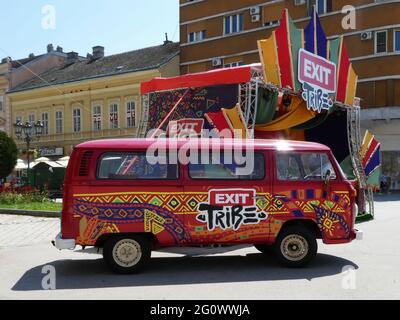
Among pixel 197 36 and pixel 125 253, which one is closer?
pixel 125 253

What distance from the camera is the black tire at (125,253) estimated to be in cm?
761

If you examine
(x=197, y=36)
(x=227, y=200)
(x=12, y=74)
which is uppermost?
(x=197, y=36)

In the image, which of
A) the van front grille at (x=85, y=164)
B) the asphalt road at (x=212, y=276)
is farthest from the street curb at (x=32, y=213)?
the van front grille at (x=85, y=164)

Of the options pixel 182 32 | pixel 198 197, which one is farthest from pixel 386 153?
pixel 198 197

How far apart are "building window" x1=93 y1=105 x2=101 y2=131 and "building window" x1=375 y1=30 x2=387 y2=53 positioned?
2161cm

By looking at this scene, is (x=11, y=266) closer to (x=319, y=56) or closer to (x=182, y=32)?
(x=319, y=56)

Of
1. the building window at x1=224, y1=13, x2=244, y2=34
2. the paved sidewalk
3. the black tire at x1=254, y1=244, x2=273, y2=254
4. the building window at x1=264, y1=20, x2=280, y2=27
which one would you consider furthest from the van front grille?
the building window at x1=224, y1=13, x2=244, y2=34

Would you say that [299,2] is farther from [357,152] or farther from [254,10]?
[357,152]

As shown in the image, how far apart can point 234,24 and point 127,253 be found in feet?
106

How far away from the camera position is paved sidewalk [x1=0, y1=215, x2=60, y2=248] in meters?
11.3

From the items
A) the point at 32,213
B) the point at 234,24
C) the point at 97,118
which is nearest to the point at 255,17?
the point at 234,24

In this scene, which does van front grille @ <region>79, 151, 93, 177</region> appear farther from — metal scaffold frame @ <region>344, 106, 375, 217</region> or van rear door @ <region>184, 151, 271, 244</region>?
metal scaffold frame @ <region>344, 106, 375, 217</region>

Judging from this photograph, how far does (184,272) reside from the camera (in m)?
7.86
